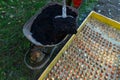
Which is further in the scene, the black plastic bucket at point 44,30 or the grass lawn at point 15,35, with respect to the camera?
the grass lawn at point 15,35

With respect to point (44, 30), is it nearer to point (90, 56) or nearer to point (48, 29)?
point (48, 29)

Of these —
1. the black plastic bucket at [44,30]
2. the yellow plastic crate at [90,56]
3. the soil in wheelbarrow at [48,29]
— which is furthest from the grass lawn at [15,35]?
the soil in wheelbarrow at [48,29]

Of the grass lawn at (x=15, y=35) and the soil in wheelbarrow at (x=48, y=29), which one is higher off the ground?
the soil in wheelbarrow at (x=48, y=29)

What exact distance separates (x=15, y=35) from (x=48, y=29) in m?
0.80

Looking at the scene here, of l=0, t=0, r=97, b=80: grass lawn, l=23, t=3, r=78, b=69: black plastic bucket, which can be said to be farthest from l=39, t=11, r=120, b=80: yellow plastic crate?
l=0, t=0, r=97, b=80: grass lawn

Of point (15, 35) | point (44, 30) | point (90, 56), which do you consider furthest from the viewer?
point (15, 35)

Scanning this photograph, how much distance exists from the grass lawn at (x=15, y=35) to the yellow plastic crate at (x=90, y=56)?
379 millimetres

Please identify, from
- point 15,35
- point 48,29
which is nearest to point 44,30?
point 48,29

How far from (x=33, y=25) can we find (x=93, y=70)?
3.23 feet

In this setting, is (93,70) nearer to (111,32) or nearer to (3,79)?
(111,32)

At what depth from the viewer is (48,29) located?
2.41 m

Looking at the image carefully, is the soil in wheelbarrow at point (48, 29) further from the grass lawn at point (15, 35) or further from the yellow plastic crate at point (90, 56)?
the grass lawn at point (15, 35)

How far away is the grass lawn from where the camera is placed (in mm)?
2568

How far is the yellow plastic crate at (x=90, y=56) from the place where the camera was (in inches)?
97.8
